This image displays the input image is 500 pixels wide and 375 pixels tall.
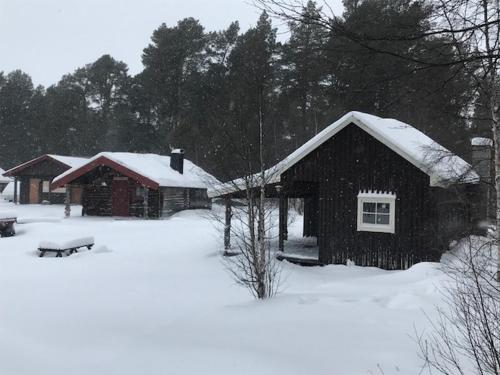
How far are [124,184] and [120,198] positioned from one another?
0.95 meters

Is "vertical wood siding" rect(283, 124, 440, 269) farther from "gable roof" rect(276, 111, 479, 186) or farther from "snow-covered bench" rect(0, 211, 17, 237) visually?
"snow-covered bench" rect(0, 211, 17, 237)

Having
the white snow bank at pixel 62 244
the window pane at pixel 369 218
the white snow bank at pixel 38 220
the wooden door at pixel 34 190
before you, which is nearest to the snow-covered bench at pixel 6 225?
the white snow bank at pixel 38 220

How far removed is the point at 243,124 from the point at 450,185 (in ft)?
19.6

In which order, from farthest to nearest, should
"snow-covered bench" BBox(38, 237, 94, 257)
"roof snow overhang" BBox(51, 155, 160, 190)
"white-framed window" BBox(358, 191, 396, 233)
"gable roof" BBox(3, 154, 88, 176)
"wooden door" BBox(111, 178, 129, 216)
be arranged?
"gable roof" BBox(3, 154, 88, 176)
"wooden door" BBox(111, 178, 129, 216)
"roof snow overhang" BBox(51, 155, 160, 190)
"snow-covered bench" BBox(38, 237, 94, 257)
"white-framed window" BBox(358, 191, 396, 233)

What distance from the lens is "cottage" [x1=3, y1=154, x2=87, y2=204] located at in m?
37.7

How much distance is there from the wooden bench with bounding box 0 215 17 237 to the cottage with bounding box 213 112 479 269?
474 inches

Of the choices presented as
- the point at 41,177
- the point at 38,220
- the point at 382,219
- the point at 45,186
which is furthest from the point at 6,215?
the point at 45,186

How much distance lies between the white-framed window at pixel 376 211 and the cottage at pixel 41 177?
29.1 m

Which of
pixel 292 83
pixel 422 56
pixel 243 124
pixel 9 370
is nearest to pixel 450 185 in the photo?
pixel 243 124

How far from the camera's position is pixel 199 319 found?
7871 mm

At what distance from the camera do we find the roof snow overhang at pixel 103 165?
27.7 meters

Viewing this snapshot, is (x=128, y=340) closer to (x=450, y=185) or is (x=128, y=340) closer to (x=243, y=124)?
(x=243, y=124)

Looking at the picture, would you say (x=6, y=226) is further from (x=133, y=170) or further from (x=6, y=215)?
(x=133, y=170)

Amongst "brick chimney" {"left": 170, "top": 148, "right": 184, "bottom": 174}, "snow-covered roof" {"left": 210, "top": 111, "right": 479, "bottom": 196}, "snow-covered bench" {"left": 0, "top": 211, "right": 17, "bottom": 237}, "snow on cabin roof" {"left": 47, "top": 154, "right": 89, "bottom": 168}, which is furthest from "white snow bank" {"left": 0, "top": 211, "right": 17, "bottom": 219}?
"snow on cabin roof" {"left": 47, "top": 154, "right": 89, "bottom": 168}
